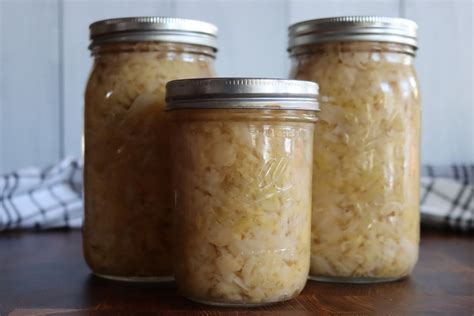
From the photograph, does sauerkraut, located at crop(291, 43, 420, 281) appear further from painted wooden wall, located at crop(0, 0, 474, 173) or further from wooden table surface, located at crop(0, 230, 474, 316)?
painted wooden wall, located at crop(0, 0, 474, 173)

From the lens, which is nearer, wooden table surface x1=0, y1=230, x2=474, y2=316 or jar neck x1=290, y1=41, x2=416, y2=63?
wooden table surface x1=0, y1=230, x2=474, y2=316

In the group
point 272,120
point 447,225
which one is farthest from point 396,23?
point 447,225

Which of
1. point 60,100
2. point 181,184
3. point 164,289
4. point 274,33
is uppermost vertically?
point 274,33

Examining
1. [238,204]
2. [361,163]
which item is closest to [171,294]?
[238,204]

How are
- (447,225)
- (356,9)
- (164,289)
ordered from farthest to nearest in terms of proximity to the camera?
(356,9), (447,225), (164,289)

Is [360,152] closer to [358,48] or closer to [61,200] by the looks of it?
[358,48]

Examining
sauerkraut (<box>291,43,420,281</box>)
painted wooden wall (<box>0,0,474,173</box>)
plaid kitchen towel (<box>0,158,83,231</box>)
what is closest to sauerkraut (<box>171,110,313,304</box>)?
sauerkraut (<box>291,43,420,281</box>)

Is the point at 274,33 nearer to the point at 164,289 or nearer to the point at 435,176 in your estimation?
the point at 435,176
